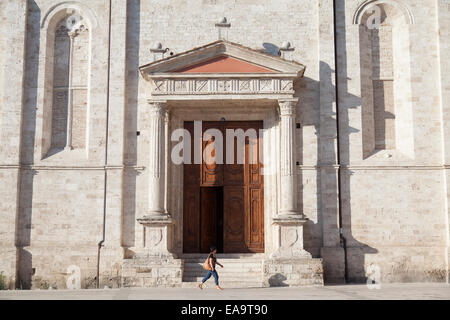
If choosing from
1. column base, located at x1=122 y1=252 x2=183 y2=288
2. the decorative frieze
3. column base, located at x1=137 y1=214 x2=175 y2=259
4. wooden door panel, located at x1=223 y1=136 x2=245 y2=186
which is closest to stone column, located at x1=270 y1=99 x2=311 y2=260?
the decorative frieze

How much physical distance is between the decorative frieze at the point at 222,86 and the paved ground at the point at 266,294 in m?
6.00

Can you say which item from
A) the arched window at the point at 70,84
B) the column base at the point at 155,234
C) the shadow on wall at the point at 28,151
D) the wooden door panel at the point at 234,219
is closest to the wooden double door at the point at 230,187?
the wooden door panel at the point at 234,219

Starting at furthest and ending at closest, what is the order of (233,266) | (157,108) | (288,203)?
1. (157,108)
2. (288,203)
3. (233,266)

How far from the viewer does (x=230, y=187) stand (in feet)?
61.7

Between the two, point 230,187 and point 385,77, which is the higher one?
point 385,77

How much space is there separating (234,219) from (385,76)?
7.01 meters

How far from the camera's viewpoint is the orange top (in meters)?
17.8

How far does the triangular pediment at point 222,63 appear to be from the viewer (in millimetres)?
17688

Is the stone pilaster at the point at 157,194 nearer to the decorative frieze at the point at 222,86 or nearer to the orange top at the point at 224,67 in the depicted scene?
the decorative frieze at the point at 222,86

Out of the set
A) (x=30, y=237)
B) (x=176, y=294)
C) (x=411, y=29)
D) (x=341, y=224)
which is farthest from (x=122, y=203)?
(x=411, y=29)

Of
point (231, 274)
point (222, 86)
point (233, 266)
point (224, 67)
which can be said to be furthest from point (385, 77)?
point (231, 274)

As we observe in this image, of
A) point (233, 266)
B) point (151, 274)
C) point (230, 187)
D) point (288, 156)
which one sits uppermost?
point (288, 156)

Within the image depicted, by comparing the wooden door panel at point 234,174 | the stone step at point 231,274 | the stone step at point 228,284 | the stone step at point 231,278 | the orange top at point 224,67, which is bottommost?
the stone step at point 228,284

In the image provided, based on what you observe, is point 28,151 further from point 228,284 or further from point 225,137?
point 228,284
